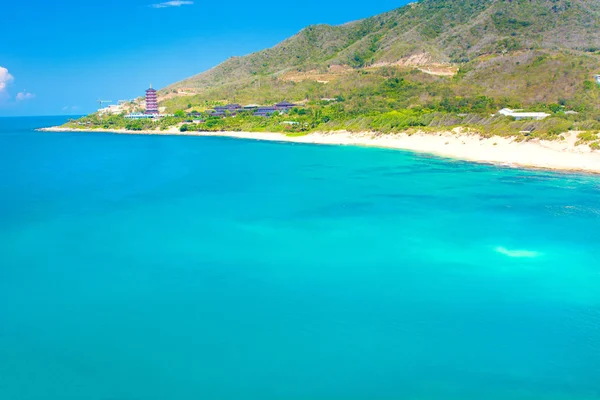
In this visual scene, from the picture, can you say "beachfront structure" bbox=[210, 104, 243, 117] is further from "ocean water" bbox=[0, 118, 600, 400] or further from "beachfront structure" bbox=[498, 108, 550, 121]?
"ocean water" bbox=[0, 118, 600, 400]

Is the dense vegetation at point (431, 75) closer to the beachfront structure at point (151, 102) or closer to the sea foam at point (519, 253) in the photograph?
the beachfront structure at point (151, 102)

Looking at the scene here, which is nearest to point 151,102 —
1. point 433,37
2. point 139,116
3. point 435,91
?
point 139,116

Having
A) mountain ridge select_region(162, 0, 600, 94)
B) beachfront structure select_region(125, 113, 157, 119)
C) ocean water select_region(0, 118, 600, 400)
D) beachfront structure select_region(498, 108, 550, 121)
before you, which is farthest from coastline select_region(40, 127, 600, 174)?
beachfront structure select_region(125, 113, 157, 119)

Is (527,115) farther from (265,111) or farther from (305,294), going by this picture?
(265,111)

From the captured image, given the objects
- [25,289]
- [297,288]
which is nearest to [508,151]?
[297,288]

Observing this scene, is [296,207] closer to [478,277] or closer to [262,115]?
[478,277]

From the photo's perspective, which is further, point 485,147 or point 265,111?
point 265,111
